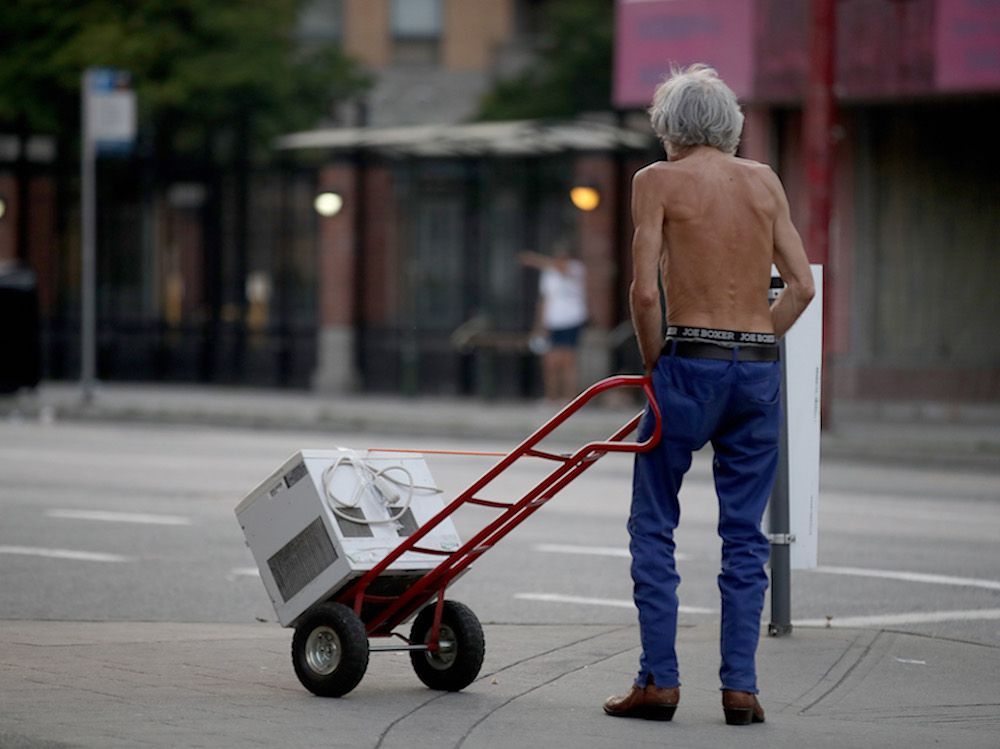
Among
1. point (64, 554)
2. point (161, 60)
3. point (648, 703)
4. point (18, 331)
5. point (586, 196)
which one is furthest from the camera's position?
point (161, 60)

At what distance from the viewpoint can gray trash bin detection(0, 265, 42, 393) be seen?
23297 millimetres

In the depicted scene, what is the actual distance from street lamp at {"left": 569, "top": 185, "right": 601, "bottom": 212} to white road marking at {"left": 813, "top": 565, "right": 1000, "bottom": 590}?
13978 mm

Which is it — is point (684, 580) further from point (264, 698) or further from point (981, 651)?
point (264, 698)

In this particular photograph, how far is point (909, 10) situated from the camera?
2145cm

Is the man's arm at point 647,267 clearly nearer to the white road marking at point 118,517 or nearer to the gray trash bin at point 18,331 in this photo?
the white road marking at point 118,517

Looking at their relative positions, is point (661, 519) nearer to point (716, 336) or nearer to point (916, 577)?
point (716, 336)

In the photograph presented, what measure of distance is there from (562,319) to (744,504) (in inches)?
675

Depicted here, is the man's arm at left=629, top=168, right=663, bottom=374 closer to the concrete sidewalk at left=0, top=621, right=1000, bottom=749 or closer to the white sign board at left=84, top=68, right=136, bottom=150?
the concrete sidewalk at left=0, top=621, right=1000, bottom=749

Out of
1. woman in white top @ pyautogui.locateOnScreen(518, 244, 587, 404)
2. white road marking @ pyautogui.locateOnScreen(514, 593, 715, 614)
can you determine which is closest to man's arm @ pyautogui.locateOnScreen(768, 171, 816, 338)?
white road marking @ pyautogui.locateOnScreen(514, 593, 715, 614)

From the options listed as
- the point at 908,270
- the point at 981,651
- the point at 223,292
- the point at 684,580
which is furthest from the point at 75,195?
the point at 981,651

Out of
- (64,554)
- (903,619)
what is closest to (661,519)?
(903,619)

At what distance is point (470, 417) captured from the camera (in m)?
21.8

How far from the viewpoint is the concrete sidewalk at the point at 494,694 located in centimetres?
598

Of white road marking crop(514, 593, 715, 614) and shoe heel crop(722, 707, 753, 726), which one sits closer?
shoe heel crop(722, 707, 753, 726)
